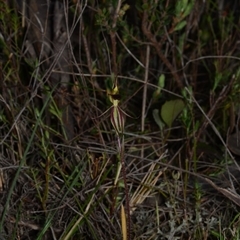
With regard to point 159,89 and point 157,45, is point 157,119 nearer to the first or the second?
point 159,89

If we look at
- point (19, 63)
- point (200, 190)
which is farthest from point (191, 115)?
point (19, 63)

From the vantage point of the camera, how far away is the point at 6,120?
1443mm

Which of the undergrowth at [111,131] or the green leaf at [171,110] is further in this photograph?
the green leaf at [171,110]

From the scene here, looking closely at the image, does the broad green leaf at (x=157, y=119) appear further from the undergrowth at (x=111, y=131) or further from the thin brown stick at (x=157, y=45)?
the thin brown stick at (x=157, y=45)

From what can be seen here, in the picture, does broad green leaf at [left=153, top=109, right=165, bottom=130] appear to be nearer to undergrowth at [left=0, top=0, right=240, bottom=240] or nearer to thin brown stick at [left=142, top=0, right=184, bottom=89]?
undergrowth at [left=0, top=0, right=240, bottom=240]

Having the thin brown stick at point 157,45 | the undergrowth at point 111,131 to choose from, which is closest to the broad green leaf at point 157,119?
the undergrowth at point 111,131

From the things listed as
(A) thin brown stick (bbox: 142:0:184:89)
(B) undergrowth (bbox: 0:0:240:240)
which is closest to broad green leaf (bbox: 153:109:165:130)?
(B) undergrowth (bbox: 0:0:240:240)

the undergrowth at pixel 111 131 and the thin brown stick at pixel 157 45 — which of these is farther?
the thin brown stick at pixel 157 45

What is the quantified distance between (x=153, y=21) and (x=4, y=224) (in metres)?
0.56

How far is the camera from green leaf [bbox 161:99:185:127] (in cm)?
148

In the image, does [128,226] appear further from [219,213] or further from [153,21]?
[153,21]

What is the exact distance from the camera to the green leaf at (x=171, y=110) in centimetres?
148

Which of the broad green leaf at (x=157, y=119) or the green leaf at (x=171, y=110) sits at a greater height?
the green leaf at (x=171, y=110)

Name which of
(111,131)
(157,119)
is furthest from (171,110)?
(111,131)
